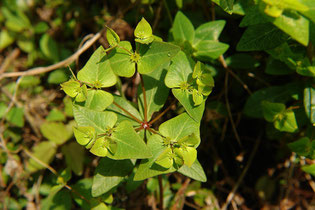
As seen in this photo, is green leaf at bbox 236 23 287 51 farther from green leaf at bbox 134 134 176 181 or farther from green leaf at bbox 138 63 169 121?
green leaf at bbox 134 134 176 181

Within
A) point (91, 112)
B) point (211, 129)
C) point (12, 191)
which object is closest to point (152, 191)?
point (211, 129)

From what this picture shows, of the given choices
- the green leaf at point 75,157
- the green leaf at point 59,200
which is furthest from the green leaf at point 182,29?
the green leaf at point 59,200

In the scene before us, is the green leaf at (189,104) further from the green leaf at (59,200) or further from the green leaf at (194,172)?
the green leaf at (59,200)

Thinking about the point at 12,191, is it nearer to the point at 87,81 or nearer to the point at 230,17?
the point at 87,81

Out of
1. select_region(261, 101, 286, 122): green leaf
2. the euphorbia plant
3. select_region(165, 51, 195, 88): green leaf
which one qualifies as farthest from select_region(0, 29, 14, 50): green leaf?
select_region(261, 101, 286, 122): green leaf

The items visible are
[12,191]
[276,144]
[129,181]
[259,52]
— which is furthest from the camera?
[12,191]
